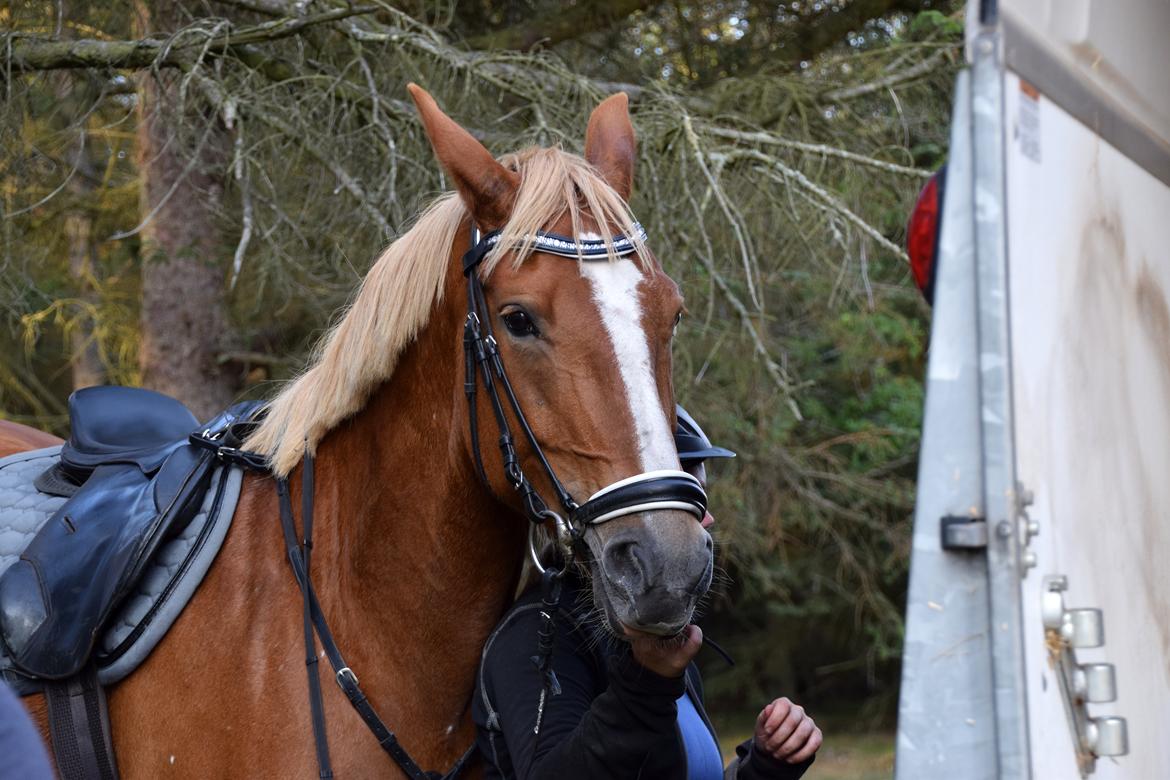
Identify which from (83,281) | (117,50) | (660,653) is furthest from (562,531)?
(83,281)

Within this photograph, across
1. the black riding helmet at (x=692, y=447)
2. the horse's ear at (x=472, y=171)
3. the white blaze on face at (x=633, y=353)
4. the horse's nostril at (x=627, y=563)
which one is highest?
the horse's ear at (x=472, y=171)

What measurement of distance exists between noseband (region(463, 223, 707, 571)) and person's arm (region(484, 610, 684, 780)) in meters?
0.20

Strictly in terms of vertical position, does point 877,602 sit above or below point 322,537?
below

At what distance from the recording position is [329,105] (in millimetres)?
4805

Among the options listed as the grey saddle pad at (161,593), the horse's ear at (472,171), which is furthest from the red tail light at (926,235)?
the grey saddle pad at (161,593)

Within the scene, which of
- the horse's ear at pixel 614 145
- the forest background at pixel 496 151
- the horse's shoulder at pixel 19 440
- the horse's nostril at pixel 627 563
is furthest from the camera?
the forest background at pixel 496 151

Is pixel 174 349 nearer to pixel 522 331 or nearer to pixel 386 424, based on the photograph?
pixel 386 424

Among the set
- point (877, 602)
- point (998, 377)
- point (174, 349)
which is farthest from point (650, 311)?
point (877, 602)

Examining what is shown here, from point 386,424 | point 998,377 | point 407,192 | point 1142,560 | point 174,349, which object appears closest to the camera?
point 998,377

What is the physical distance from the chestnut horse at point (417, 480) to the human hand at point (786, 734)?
596mm

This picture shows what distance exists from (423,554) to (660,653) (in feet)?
2.07

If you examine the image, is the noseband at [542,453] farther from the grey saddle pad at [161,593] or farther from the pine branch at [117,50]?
the pine branch at [117,50]

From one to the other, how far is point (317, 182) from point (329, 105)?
0.32 meters

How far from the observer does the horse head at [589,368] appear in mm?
1939
